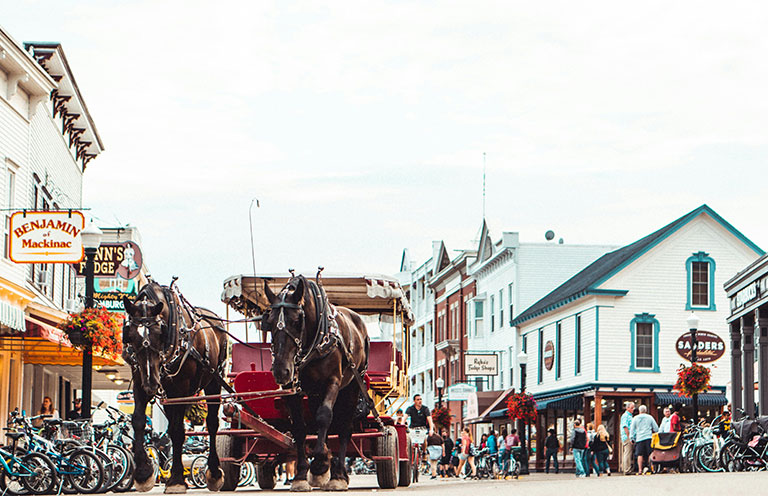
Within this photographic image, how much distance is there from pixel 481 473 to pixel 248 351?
22367 mm

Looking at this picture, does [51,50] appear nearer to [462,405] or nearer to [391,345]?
[391,345]

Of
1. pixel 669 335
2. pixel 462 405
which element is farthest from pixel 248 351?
pixel 462 405

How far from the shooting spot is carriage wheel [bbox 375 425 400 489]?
1466 centimetres

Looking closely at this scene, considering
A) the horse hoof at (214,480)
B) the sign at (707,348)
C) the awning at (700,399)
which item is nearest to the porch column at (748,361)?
the awning at (700,399)

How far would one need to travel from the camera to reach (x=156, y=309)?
13.1 m

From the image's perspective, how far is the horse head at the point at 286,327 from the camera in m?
12.7

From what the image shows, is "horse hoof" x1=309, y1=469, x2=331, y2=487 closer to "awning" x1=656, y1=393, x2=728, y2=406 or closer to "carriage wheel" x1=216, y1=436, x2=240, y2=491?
"carriage wheel" x1=216, y1=436, x2=240, y2=491

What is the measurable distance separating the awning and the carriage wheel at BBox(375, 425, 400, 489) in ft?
103

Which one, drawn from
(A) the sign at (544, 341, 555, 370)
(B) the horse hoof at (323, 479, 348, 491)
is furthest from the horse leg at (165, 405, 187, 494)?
(A) the sign at (544, 341, 555, 370)

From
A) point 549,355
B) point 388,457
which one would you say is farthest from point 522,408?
point 388,457

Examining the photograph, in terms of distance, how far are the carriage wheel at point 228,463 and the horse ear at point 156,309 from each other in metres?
2.17

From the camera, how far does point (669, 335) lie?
1853 inches

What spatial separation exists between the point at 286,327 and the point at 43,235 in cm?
1160

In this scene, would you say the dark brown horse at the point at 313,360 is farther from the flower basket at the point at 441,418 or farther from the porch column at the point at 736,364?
the flower basket at the point at 441,418
